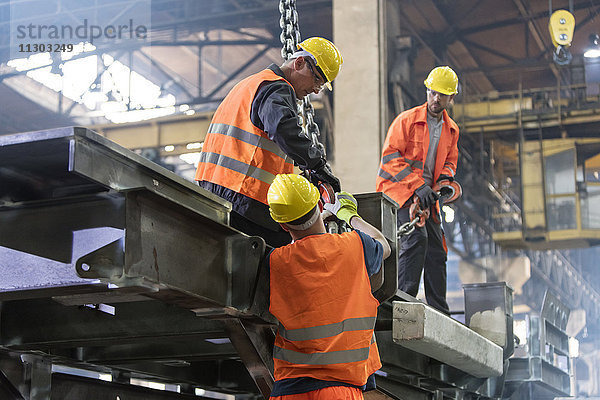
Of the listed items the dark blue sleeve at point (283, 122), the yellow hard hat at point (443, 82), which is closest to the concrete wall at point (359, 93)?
the yellow hard hat at point (443, 82)

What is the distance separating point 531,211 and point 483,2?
4.64 m

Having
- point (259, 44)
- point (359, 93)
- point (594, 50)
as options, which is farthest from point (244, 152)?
point (594, 50)

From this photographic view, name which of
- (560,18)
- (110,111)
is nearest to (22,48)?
(110,111)

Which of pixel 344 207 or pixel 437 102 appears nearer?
pixel 344 207

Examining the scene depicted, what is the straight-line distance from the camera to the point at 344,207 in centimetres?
391

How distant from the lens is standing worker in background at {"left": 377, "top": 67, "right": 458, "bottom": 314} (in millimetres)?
6242

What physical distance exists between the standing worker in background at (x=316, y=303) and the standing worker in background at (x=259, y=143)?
18.0 inches

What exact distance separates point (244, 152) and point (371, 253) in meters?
0.93

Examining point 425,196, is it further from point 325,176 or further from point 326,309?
point 326,309

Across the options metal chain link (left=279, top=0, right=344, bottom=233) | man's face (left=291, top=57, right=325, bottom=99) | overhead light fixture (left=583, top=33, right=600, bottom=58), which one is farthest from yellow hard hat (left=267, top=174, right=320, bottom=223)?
overhead light fixture (left=583, top=33, right=600, bottom=58)

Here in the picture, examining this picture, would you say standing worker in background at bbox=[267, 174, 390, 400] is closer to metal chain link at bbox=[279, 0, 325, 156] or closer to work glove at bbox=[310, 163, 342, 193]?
work glove at bbox=[310, 163, 342, 193]

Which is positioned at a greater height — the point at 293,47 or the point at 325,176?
the point at 293,47

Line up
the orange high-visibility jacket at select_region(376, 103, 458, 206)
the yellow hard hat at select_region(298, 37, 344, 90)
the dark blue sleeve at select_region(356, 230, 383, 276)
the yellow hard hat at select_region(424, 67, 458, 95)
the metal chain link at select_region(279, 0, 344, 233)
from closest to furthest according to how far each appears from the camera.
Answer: the dark blue sleeve at select_region(356, 230, 383, 276) < the yellow hard hat at select_region(298, 37, 344, 90) < the metal chain link at select_region(279, 0, 344, 233) < the orange high-visibility jacket at select_region(376, 103, 458, 206) < the yellow hard hat at select_region(424, 67, 458, 95)

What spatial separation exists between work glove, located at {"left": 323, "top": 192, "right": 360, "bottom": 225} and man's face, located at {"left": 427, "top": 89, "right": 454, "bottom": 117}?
2.71 meters
